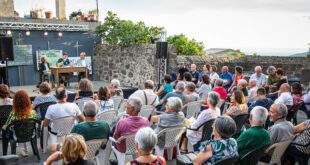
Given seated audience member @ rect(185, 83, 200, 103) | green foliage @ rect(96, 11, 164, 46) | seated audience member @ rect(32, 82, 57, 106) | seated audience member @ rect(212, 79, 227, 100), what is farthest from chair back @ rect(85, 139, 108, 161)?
green foliage @ rect(96, 11, 164, 46)

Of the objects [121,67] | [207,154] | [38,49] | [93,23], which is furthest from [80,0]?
[207,154]

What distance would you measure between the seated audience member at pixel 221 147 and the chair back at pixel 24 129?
2.41 meters

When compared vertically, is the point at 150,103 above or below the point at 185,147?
above

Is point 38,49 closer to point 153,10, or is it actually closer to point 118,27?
point 118,27

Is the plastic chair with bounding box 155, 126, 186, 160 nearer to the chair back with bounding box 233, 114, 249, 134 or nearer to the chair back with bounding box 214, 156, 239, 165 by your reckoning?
the chair back with bounding box 233, 114, 249, 134

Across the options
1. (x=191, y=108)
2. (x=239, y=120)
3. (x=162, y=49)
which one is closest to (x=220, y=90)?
(x=191, y=108)

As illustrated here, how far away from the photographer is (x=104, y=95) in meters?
4.16

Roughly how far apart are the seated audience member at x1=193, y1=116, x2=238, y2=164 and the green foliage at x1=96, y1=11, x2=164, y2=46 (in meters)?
8.50

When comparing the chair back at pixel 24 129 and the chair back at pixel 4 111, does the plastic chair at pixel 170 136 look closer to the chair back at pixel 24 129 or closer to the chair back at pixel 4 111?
the chair back at pixel 24 129

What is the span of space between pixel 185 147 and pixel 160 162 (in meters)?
2.03

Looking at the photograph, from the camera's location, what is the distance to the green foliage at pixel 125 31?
34.9 feet

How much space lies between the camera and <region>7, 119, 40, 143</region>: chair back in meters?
3.47

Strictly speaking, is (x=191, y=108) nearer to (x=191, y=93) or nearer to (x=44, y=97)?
(x=191, y=93)

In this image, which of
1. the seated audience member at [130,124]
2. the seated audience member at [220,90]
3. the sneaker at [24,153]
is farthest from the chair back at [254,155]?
the sneaker at [24,153]
